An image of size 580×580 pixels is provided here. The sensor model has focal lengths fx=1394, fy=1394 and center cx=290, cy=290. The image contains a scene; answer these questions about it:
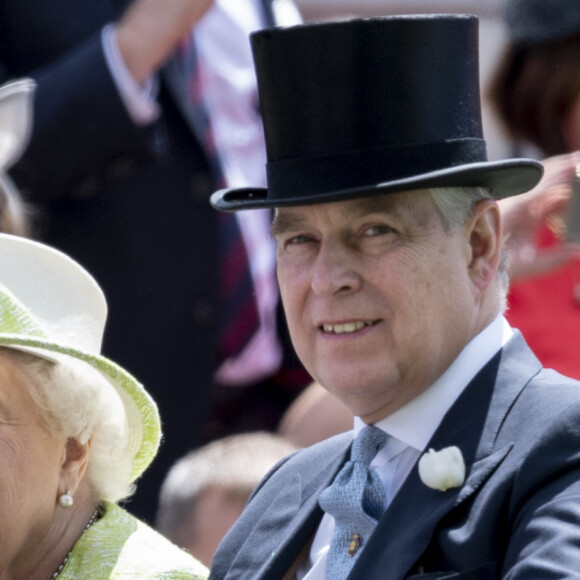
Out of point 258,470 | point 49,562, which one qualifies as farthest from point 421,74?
point 258,470

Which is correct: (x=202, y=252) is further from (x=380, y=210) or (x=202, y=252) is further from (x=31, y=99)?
(x=380, y=210)

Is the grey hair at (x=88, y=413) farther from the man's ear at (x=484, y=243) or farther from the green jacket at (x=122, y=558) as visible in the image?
the man's ear at (x=484, y=243)

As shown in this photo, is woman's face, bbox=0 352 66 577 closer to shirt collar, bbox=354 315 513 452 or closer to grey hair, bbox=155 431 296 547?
shirt collar, bbox=354 315 513 452

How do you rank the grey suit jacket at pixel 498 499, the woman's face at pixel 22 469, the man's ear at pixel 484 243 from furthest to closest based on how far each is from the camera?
the woman's face at pixel 22 469, the man's ear at pixel 484 243, the grey suit jacket at pixel 498 499

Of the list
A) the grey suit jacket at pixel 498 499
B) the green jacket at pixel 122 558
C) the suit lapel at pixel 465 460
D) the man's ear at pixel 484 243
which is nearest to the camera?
the grey suit jacket at pixel 498 499

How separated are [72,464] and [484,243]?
1.13 m

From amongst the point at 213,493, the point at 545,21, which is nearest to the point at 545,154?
the point at 545,21

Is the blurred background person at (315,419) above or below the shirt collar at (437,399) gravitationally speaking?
below

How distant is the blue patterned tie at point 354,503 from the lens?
2.71 meters

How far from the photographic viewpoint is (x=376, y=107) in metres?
2.79

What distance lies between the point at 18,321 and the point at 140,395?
363mm

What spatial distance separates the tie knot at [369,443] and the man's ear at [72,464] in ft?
2.51

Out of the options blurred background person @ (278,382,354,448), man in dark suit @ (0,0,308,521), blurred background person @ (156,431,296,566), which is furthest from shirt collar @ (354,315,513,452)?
man in dark suit @ (0,0,308,521)

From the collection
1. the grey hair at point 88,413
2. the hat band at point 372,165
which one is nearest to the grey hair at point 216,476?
the grey hair at point 88,413
